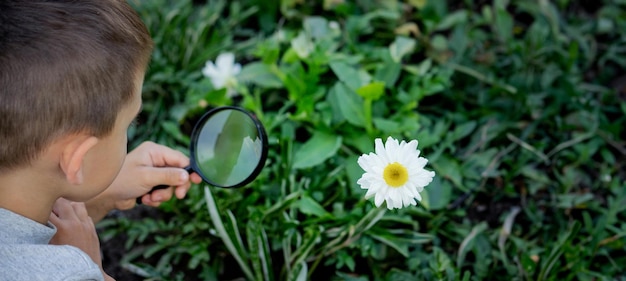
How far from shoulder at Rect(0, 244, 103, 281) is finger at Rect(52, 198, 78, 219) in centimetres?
37

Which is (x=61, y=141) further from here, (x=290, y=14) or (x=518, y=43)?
(x=518, y=43)

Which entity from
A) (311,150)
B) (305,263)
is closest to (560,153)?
(311,150)

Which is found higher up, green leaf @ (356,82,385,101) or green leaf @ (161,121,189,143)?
green leaf @ (356,82,385,101)

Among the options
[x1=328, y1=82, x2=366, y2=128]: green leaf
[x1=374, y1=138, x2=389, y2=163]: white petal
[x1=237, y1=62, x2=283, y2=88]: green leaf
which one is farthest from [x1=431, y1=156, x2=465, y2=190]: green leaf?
[x1=374, y1=138, x2=389, y2=163]: white petal

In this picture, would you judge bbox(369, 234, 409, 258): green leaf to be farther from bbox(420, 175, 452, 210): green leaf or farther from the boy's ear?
the boy's ear

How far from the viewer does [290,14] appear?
3.12 meters

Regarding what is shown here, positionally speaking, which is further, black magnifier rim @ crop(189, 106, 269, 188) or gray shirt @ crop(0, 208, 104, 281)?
black magnifier rim @ crop(189, 106, 269, 188)

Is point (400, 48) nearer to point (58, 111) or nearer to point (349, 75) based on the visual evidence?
point (349, 75)

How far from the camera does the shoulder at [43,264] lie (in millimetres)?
1521

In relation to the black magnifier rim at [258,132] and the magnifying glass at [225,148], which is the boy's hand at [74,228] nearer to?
the magnifying glass at [225,148]

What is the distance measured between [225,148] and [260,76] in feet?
2.57

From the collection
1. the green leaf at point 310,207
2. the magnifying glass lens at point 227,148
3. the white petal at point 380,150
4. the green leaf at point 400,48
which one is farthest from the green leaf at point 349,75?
the white petal at point 380,150

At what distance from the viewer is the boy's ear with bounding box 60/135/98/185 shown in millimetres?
1570

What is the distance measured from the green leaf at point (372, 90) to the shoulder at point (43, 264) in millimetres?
1136
